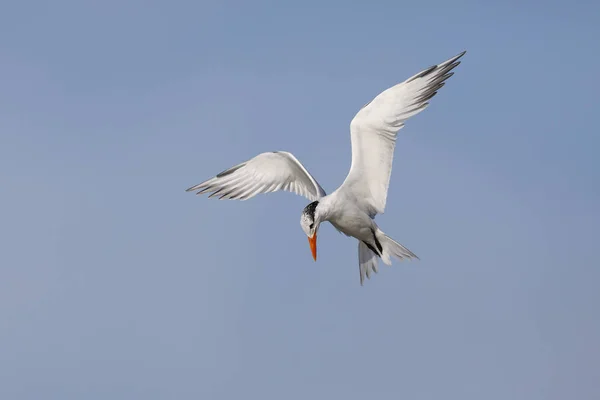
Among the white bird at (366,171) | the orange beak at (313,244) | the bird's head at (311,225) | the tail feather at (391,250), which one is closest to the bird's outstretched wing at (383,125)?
the white bird at (366,171)

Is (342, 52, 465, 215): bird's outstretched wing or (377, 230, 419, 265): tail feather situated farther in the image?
(377, 230, 419, 265): tail feather

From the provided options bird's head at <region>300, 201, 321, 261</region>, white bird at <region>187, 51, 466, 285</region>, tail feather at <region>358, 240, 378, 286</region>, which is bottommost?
tail feather at <region>358, 240, 378, 286</region>

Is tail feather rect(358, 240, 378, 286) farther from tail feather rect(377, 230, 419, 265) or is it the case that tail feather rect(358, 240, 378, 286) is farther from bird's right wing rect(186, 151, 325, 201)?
bird's right wing rect(186, 151, 325, 201)

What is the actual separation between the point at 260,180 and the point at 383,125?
212 cm

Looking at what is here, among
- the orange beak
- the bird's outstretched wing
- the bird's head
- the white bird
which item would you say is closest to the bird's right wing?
the white bird

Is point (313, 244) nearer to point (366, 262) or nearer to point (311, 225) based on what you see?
point (311, 225)

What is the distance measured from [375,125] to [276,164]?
5.48ft

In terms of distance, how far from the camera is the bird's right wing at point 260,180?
14960 millimetres

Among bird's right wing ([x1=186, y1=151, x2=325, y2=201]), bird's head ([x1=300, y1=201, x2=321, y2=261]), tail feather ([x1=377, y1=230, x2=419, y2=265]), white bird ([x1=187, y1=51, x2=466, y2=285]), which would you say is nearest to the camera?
bird's head ([x1=300, y1=201, x2=321, y2=261])

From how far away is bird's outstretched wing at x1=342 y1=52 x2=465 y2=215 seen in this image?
1449 centimetres

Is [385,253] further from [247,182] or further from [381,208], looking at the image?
[247,182]

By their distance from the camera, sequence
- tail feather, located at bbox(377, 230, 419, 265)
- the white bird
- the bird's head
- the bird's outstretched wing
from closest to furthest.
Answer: the bird's head → the white bird → the bird's outstretched wing → tail feather, located at bbox(377, 230, 419, 265)

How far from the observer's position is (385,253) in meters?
14.8

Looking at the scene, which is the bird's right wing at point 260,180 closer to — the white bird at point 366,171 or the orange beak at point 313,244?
the white bird at point 366,171
